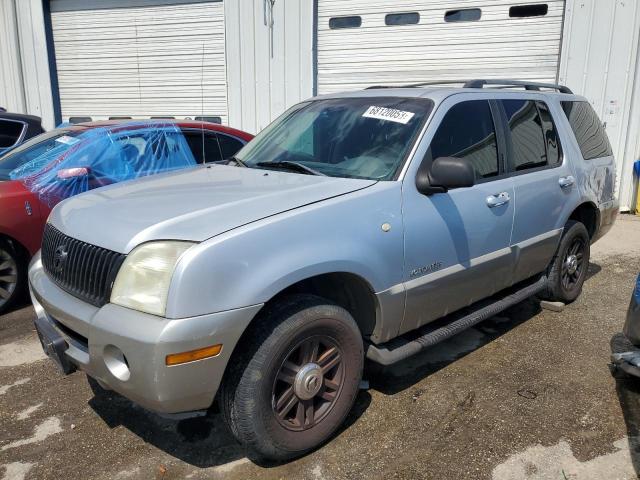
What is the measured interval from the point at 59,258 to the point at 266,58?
827 cm

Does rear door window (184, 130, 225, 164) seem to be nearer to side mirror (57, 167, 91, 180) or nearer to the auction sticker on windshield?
side mirror (57, 167, 91, 180)

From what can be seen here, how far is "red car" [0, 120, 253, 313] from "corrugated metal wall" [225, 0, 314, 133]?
4371 mm

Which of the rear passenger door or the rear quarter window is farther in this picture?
the rear quarter window

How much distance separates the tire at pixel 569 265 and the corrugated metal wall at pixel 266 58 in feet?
21.3

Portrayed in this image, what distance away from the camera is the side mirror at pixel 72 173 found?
4879 millimetres

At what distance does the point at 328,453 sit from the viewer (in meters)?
2.81

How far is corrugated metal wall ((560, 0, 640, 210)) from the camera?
8.48m

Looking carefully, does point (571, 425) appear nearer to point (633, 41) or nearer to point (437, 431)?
point (437, 431)

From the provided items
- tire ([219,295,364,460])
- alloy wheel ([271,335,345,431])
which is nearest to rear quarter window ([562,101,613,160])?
tire ([219,295,364,460])

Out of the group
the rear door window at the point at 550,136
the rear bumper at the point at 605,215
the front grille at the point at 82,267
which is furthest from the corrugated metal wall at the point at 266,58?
the front grille at the point at 82,267

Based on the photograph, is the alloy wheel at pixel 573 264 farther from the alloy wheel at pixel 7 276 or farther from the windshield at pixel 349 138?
the alloy wheel at pixel 7 276

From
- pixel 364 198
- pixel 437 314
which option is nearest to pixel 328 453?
pixel 437 314

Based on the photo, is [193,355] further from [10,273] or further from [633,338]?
[10,273]

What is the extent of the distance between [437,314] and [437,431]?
71 cm
